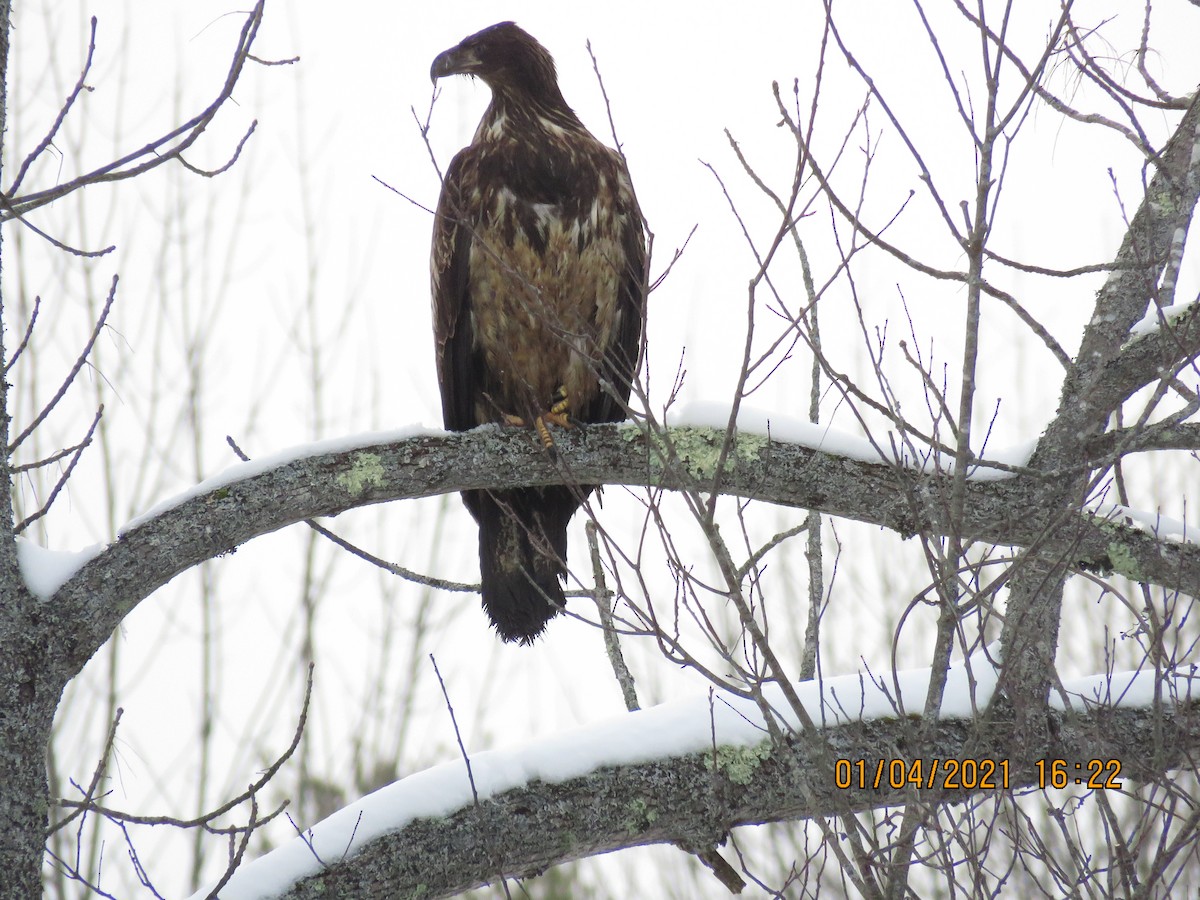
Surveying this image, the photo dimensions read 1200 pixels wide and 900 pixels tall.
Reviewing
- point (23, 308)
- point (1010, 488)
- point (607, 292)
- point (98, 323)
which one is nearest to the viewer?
point (98, 323)

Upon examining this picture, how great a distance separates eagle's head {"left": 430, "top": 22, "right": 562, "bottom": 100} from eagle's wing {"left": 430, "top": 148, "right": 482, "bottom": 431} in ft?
1.21

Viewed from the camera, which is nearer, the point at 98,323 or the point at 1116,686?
the point at 98,323

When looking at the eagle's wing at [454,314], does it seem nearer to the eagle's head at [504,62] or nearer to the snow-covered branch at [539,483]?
the eagle's head at [504,62]

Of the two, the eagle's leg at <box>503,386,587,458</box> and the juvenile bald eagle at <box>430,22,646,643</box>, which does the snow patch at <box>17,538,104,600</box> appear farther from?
the juvenile bald eagle at <box>430,22,646,643</box>

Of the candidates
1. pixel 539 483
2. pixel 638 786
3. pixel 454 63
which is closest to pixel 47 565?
pixel 539 483

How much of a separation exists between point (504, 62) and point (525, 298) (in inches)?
41.4

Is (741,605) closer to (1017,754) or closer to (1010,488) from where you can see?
(1017,754)

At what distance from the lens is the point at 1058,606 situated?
2.88 m

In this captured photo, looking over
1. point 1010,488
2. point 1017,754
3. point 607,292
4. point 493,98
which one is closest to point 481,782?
point 1017,754

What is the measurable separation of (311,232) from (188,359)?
39.0 inches

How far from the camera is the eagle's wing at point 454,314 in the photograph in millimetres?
3871

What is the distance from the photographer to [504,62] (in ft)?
13.9
